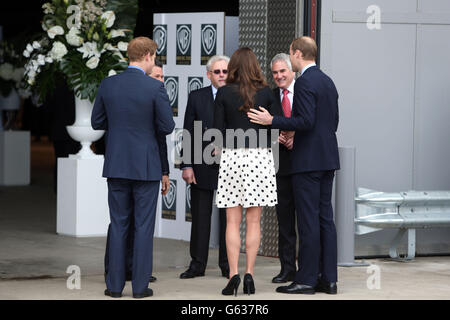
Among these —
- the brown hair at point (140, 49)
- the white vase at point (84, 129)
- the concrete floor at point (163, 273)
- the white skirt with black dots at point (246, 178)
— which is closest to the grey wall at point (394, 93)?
the concrete floor at point (163, 273)

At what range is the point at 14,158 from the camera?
48.5 ft

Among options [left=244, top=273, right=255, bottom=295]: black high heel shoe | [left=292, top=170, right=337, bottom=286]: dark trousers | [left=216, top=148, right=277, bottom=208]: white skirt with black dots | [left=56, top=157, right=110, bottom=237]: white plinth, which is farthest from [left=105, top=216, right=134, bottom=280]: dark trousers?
[left=56, top=157, right=110, bottom=237]: white plinth

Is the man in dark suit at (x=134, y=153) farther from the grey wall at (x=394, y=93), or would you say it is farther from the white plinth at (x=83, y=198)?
the white plinth at (x=83, y=198)

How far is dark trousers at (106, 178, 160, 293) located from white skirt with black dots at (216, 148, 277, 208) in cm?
46

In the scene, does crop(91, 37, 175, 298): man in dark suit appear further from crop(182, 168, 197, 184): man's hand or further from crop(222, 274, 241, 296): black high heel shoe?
crop(182, 168, 197, 184): man's hand

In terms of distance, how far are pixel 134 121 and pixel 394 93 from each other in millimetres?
2951

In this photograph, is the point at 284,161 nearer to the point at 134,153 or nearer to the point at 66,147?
the point at 134,153

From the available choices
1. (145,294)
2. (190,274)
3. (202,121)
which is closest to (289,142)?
(202,121)

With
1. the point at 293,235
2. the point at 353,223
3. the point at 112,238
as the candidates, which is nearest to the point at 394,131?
the point at 353,223

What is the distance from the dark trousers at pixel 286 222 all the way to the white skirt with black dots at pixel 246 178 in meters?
0.71

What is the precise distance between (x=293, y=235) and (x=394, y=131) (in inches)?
68.1

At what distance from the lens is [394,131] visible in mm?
8156

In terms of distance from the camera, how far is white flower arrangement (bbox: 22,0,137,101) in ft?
29.6

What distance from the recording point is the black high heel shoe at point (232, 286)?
614 centimetres
